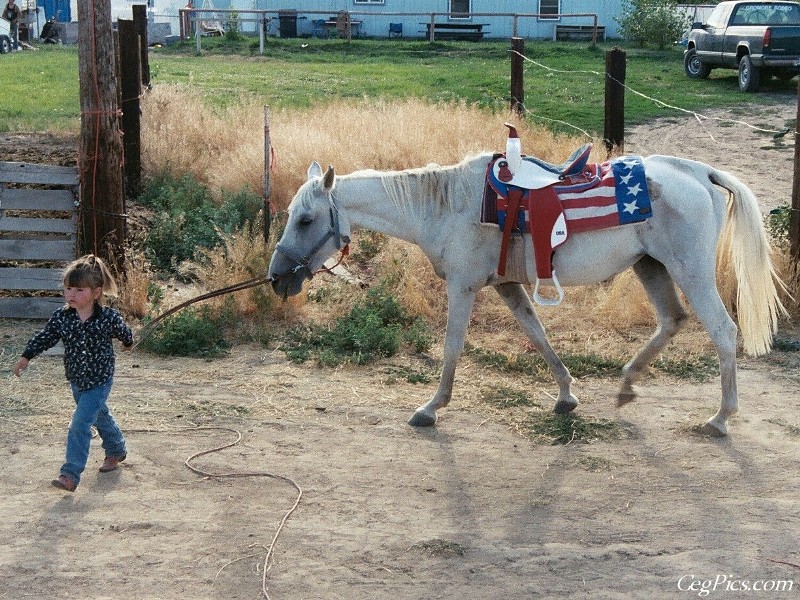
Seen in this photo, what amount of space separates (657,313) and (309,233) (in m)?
2.26

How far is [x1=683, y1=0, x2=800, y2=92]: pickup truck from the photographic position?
68.1 feet

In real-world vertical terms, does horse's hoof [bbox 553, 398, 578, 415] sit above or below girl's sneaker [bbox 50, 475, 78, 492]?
below

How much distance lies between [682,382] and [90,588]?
4.41m

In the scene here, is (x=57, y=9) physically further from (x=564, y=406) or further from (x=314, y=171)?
(x=564, y=406)

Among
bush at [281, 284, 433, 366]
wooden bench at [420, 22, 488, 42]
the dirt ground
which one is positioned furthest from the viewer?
wooden bench at [420, 22, 488, 42]

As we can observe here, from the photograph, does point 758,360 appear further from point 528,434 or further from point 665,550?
point 665,550

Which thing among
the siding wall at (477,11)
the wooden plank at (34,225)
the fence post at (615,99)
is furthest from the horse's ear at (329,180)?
the siding wall at (477,11)

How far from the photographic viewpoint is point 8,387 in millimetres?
6840

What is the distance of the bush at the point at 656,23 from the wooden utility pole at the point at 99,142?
2755 centimetres

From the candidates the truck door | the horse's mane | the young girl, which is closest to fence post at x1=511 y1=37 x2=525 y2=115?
the horse's mane

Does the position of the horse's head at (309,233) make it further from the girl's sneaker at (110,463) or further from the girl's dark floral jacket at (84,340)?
the girl's sneaker at (110,463)

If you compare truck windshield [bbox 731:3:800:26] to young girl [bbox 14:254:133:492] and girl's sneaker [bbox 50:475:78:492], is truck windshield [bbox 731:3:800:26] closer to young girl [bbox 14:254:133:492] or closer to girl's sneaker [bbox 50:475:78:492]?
young girl [bbox 14:254:133:492]

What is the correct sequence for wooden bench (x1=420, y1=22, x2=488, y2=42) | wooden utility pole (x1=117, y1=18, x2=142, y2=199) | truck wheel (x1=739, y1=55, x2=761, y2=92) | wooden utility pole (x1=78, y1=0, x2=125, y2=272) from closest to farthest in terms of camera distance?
1. wooden utility pole (x1=78, y1=0, x2=125, y2=272)
2. wooden utility pole (x1=117, y1=18, x2=142, y2=199)
3. truck wheel (x1=739, y1=55, x2=761, y2=92)
4. wooden bench (x1=420, y1=22, x2=488, y2=42)

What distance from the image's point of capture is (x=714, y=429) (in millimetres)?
6105
